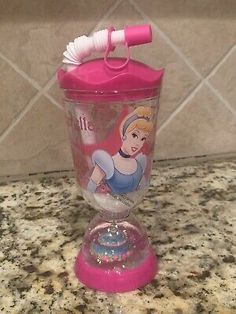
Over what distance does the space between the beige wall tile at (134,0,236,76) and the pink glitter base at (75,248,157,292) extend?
40 cm

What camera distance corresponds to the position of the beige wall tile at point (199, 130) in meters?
0.82

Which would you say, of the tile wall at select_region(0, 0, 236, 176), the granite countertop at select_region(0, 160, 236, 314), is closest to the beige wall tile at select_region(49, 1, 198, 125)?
the tile wall at select_region(0, 0, 236, 176)

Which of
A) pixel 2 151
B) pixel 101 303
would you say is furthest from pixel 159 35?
pixel 101 303

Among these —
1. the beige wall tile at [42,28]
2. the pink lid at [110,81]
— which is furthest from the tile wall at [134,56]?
the pink lid at [110,81]

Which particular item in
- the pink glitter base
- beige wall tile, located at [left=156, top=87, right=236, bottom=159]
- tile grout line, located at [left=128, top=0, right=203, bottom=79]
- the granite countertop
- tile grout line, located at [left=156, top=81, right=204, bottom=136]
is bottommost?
the granite countertop

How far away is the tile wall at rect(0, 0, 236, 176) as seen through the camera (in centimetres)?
72

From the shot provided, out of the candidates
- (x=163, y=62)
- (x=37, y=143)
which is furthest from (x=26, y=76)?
(x=163, y=62)

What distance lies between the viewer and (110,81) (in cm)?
44

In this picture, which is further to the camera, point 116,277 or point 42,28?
point 42,28

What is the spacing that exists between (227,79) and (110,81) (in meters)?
0.44

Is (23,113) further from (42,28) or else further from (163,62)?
(163,62)

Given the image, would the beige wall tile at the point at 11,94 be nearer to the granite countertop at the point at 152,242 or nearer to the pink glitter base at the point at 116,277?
the granite countertop at the point at 152,242

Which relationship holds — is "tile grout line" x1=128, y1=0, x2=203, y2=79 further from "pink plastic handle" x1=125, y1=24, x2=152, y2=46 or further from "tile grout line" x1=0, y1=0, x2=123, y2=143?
"pink plastic handle" x1=125, y1=24, x2=152, y2=46

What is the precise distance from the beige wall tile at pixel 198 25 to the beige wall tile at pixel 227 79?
0.06ft
